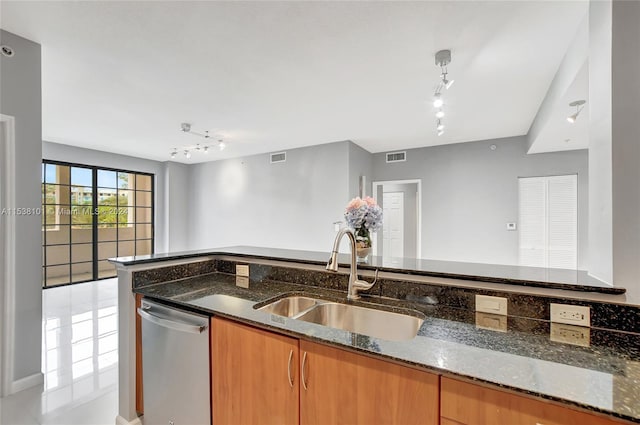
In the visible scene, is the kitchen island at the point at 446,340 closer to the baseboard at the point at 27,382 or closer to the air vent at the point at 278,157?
the baseboard at the point at 27,382

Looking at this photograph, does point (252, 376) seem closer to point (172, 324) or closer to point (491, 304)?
point (172, 324)

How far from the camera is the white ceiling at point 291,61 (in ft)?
6.08

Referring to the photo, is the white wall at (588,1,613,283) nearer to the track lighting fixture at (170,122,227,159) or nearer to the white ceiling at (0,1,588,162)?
the white ceiling at (0,1,588,162)

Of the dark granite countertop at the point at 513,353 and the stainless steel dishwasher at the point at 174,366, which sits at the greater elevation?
the dark granite countertop at the point at 513,353

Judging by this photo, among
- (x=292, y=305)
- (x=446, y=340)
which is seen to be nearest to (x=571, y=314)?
(x=446, y=340)

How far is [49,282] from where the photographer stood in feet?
17.0

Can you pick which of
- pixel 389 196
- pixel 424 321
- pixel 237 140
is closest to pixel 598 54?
pixel 424 321

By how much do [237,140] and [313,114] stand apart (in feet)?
5.97

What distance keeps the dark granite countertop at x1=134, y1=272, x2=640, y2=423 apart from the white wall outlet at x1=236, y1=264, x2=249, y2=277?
0.65 m

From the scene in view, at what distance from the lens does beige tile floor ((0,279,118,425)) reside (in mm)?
1947

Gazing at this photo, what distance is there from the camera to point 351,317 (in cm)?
150

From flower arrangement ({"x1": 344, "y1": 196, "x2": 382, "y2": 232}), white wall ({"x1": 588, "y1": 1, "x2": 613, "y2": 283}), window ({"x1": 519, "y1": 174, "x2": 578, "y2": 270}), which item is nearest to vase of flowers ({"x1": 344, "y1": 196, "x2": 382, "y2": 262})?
flower arrangement ({"x1": 344, "y1": 196, "x2": 382, "y2": 232})

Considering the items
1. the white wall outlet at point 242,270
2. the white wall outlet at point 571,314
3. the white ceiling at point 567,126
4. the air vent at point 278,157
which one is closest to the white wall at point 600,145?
the white wall outlet at point 571,314

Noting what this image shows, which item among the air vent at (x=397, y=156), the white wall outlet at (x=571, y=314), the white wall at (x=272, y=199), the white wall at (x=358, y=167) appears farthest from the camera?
the air vent at (x=397, y=156)
